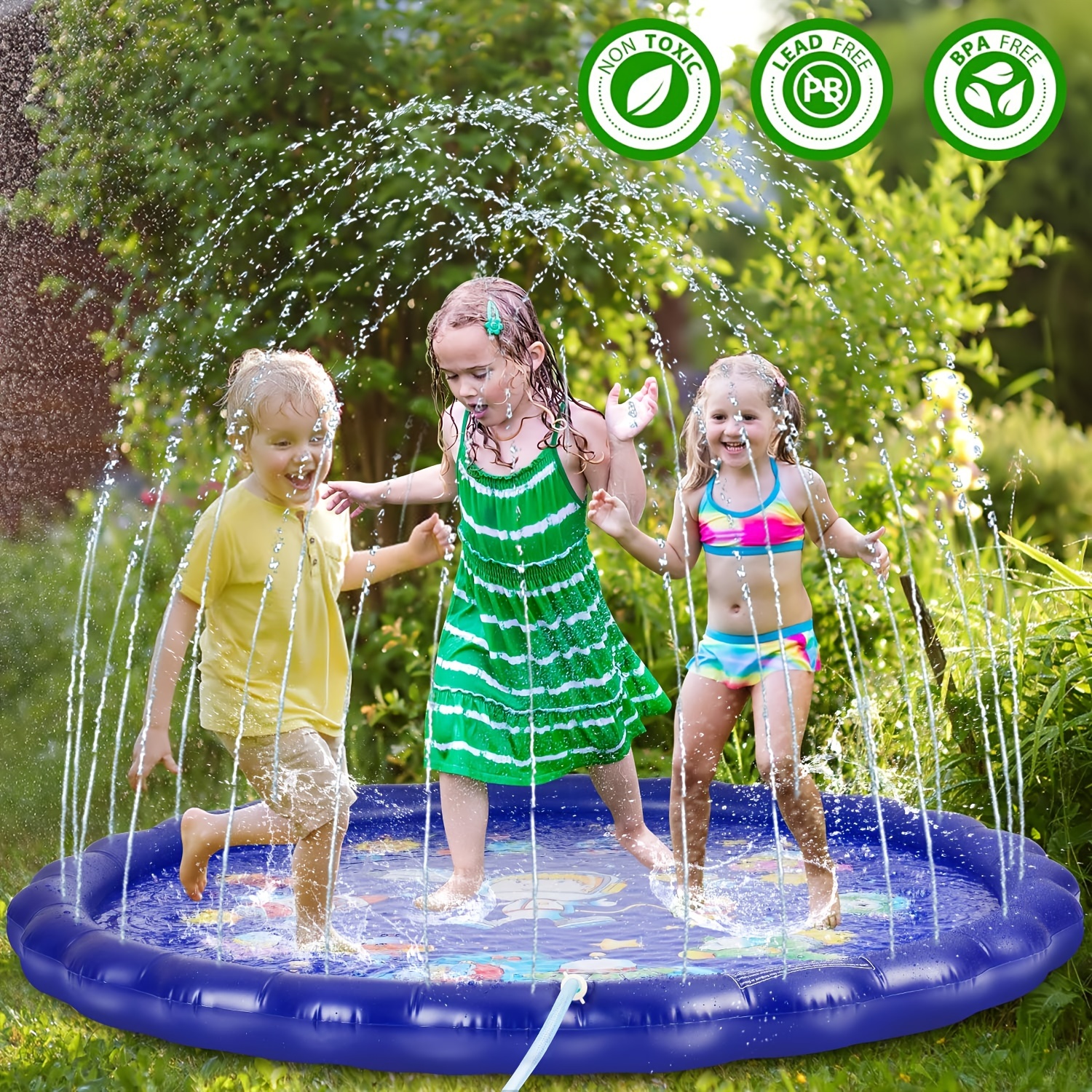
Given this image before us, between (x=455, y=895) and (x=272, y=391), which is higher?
(x=272, y=391)

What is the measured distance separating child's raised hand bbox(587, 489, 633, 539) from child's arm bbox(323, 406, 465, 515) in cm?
60

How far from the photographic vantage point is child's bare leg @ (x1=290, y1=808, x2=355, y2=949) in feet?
11.5

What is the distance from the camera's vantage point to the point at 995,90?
4641 mm

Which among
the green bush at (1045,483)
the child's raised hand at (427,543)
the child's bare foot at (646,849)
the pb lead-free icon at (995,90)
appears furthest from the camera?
the green bush at (1045,483)

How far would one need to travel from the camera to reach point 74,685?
5777 mm

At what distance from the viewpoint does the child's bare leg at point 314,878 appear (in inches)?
137

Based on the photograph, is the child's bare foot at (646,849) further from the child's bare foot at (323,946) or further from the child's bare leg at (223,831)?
the child's bare leg at (223,831)

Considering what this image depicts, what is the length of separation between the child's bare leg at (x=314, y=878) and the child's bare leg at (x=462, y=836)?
311 millimetres

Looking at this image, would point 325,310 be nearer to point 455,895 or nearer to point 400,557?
point 400,557

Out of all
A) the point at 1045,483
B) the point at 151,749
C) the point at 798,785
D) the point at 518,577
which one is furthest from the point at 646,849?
the point at 1045,483

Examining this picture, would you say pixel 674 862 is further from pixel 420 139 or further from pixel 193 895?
pixel 420 139

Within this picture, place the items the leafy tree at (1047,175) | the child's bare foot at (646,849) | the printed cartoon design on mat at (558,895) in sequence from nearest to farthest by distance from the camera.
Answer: the printed cartoon design on mat at (558,895), the child's bare foot at (646,849), the leafy tree at (1047,175)

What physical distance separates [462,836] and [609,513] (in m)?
0.94

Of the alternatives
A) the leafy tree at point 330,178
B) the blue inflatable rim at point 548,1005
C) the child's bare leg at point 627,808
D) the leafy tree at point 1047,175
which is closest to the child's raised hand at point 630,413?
the child's bare leg at point 627,808
